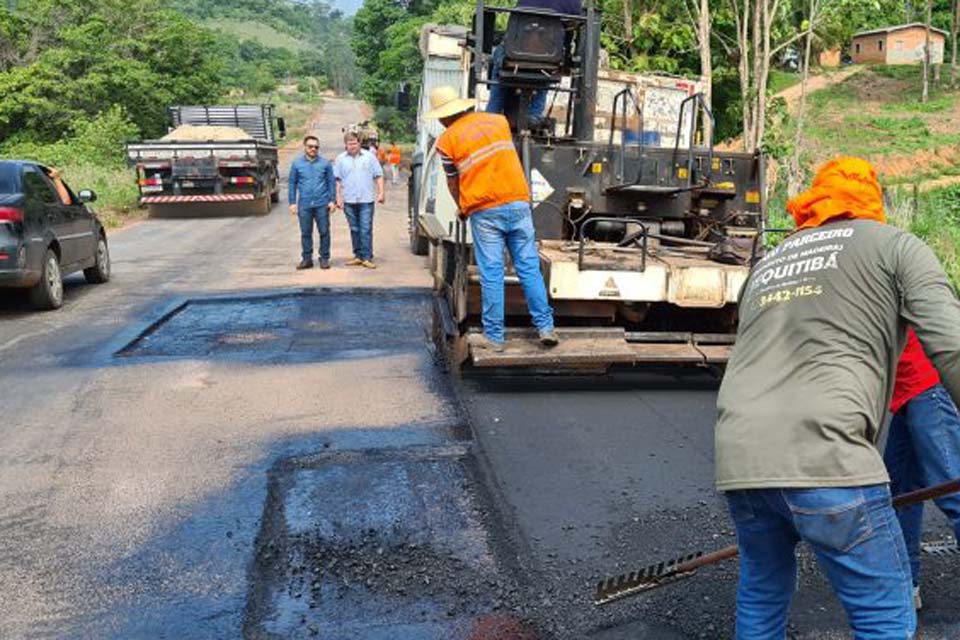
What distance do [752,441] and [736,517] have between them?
28 centimetres

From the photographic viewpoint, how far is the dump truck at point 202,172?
65.0ft

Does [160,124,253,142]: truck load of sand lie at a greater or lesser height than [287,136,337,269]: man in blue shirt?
greater

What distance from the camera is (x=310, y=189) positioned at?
11984mm

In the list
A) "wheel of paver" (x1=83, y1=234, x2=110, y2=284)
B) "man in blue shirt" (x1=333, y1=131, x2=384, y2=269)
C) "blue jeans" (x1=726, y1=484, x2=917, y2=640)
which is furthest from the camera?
"man in blue shirt" (x1=333, y1=131, x2=384, y2=269)

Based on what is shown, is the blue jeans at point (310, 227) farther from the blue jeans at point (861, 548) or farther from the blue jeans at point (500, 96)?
the blue jeans at point (861, 548)

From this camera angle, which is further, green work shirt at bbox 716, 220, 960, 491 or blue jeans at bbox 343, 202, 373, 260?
blue jeans at bbox 343, 202, 373, 260

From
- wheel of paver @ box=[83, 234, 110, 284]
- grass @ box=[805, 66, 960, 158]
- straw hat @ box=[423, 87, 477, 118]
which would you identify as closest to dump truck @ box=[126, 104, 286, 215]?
wheel of paver @ box=[83, 234, 110, 284]

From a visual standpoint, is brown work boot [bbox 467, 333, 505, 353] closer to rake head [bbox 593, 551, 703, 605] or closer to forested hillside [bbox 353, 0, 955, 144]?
rake head [bbox 593, 551, 703, 605]

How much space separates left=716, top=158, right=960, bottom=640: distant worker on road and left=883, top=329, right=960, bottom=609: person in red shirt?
3.03ft

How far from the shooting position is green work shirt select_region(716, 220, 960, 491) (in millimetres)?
2369

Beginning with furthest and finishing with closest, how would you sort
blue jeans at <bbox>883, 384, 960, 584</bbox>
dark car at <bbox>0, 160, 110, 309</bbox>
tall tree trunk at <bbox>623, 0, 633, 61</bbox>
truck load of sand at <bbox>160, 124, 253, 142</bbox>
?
1. truck load of sand at <bbox>160, 124, 253, 142</bbox>
2. tall tree trunk at <bbox>623, 0, 633, 61</bbox>
3. dark car at <bbox>0, 160, 110, 309</bbox>
4. blue jeans at <bbox>883, 384, 960, 584</bbox>

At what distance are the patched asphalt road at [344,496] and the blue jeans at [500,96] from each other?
206 centimetres

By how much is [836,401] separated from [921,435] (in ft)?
3.94

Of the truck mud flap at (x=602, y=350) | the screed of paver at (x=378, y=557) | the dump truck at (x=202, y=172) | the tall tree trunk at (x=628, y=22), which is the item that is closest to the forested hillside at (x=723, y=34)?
the tall tree trunk at (x=628, y=22)
